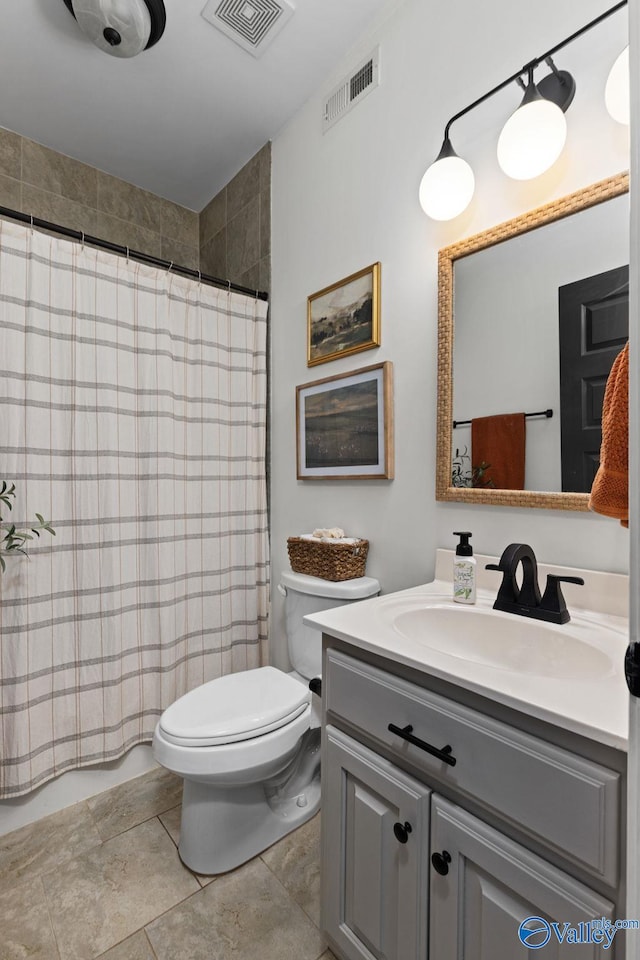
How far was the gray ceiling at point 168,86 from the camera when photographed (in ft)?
5.19

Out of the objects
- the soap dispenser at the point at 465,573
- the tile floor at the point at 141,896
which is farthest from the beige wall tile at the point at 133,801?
the soap dispenser at the point at 465,573

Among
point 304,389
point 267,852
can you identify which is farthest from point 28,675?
point 304,389

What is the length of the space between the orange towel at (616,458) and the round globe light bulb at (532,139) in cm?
74

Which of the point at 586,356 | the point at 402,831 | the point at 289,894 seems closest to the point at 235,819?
the point at 289,894

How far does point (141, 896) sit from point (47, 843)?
0.42m

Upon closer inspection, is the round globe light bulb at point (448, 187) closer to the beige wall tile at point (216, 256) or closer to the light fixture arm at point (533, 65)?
the light fixture arm at point (533, 65)

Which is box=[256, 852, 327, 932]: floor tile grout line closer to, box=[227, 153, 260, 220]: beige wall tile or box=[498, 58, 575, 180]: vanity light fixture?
box=[498, 58, 575, 180]: vanity light fixture

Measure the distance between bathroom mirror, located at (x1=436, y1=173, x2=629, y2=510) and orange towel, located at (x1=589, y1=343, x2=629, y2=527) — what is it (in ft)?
1.55

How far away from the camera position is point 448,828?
2.62 feet

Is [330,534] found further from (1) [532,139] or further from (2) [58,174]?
(2) [58,174]

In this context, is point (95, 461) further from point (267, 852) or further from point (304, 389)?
point (267, 852)

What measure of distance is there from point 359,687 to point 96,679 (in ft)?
3.82

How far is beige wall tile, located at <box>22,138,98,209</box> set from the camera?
212 cm

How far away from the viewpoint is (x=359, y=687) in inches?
37.7
